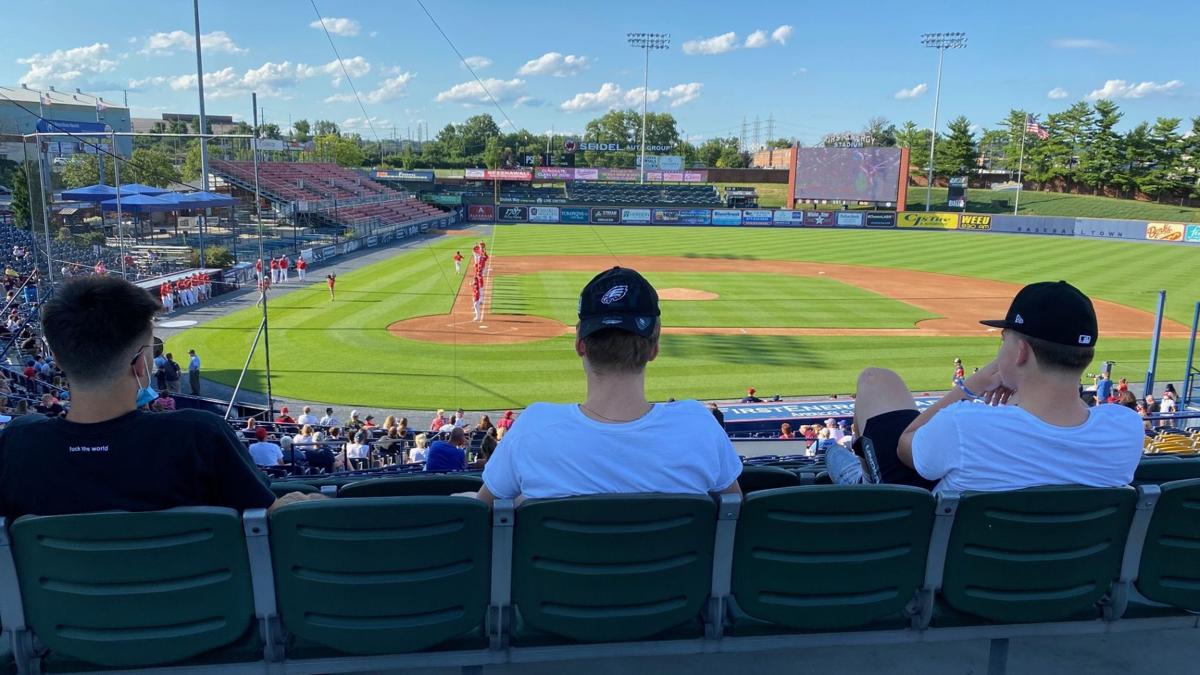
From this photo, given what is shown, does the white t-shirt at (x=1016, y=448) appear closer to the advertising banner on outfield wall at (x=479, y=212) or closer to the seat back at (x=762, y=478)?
the seat back at (x=762, y=478)

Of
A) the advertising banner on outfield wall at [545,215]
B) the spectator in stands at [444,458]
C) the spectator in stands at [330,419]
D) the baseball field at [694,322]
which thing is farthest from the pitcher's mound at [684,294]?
the advertising banner on outfield wall at [545,215]

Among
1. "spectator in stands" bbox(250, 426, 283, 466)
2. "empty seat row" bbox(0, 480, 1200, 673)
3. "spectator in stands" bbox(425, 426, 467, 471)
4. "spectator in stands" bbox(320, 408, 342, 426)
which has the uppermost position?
"empty seat row" bbox(0, 480, 1200, 673)

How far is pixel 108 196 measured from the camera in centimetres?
2772

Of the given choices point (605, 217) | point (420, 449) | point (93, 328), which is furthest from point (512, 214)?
point (93, 328)

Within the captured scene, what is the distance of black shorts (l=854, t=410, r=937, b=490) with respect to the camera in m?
3.17

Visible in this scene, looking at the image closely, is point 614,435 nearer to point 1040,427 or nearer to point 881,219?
point 1040,427

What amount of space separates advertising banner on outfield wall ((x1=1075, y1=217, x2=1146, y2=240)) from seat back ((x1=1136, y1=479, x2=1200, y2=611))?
6654 cm

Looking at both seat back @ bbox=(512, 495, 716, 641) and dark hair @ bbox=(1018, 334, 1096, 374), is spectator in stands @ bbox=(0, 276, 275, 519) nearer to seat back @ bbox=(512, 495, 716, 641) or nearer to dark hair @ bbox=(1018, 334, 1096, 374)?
seat back @ bbox=(512, 495, 716, 641)

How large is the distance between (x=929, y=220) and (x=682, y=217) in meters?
20.9

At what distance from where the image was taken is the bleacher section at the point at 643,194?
80.5m

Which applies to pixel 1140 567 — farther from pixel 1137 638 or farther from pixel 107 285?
pixel 107 285

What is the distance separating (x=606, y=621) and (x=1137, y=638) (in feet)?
7.71

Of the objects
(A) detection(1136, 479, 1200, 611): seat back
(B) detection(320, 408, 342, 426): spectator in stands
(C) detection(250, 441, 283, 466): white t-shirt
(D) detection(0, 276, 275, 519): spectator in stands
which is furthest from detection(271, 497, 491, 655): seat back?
(B) detection(320, 408, 342, 426): spectator in stands

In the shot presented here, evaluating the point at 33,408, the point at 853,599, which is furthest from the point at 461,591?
the point at 33,408
